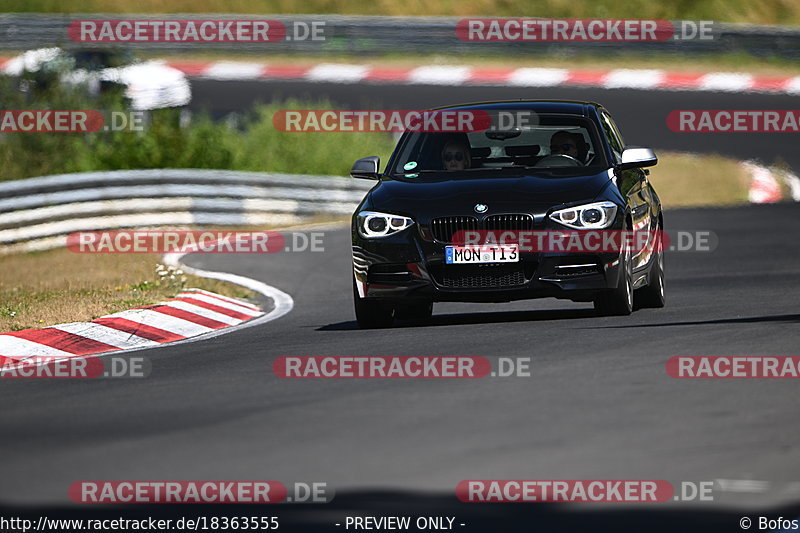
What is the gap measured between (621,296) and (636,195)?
1.01 metres

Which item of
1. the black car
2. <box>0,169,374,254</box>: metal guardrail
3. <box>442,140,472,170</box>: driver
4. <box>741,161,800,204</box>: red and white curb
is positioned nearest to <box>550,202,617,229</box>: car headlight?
the black car

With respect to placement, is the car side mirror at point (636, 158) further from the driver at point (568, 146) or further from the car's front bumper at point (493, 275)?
the car's front bumper at point (493, 275)

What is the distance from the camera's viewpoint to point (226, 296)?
14180 mm

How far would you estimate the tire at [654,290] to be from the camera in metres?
12.1

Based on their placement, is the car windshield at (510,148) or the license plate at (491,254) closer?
the license plate at (491,254)

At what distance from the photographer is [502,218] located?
1066 cm

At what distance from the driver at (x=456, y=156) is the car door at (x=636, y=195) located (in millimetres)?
1061

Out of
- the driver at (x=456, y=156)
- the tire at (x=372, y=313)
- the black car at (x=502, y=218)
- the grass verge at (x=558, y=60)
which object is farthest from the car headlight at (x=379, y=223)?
the grass verge at (x=558, y=60)

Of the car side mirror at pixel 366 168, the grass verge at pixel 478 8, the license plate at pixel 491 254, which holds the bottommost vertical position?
the license plate at pixel 491 254

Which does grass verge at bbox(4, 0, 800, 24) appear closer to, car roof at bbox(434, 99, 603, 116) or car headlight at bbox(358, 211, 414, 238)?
car roof at bbox(434, 99, 603, 116)

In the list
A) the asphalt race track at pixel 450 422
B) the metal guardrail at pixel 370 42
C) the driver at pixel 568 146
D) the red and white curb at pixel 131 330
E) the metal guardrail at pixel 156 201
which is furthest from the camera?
the metal guardrail at pixel 370 42

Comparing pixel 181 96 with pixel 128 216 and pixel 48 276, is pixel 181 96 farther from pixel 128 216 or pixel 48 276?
pixel 48 276

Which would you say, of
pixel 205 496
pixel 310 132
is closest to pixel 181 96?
pixel 310 132

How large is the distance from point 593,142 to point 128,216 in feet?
34.2
